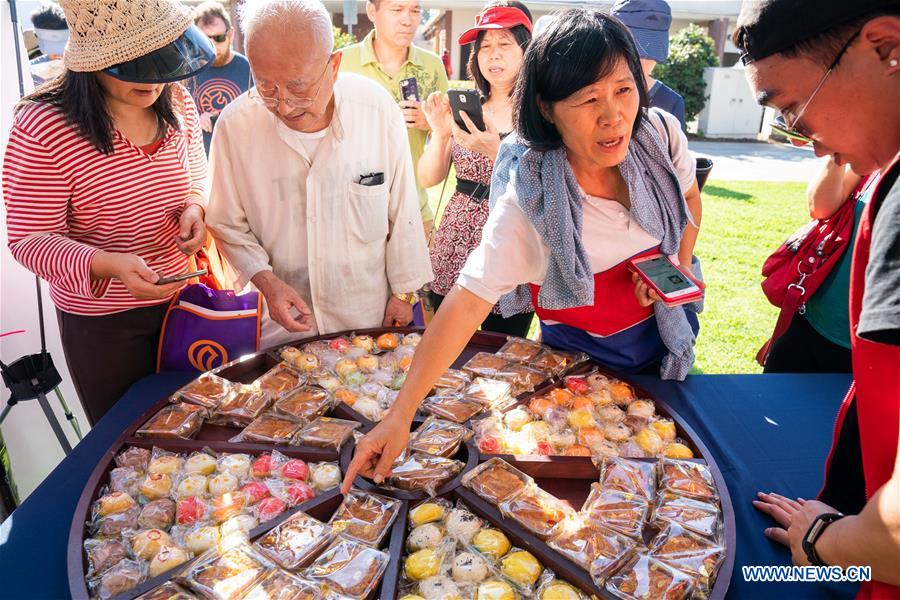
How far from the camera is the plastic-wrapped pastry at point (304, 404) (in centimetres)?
176

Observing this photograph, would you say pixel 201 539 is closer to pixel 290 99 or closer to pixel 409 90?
pixel 290 99

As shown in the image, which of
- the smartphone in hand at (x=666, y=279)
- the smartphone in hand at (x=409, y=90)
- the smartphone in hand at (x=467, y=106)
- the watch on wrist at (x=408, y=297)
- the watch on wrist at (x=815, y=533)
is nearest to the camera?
the watch on wrist at (x=815, y=533)

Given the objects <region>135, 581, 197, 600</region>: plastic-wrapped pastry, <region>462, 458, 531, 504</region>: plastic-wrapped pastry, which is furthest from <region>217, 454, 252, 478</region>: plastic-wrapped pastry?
<region>462, 458, 531, 504</region>: plastic-wrapped pastry

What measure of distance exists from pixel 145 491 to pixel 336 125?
132 cm

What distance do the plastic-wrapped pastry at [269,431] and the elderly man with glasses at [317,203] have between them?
0.45 metres

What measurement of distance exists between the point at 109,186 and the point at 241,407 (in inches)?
34.4

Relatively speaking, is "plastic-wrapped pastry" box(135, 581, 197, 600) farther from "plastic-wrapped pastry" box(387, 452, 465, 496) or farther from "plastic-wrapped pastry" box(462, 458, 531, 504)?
"plastic-wrapped pastry" box(462, 458, 531, 504)

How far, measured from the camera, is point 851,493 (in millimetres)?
1345

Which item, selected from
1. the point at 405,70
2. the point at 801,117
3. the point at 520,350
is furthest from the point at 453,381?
the point at 405,70

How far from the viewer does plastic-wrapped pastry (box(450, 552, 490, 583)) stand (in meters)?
1.28

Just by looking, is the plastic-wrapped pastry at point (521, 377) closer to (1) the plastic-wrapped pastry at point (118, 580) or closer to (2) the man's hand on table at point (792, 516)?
(2) the man's hand on table at point (792, 516)

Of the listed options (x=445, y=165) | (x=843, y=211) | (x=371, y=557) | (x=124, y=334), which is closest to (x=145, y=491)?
(x=371, y=557)

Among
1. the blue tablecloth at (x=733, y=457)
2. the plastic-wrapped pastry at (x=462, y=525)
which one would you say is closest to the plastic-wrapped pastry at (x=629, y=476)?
the blue tablecloth at (x=733, y=457)

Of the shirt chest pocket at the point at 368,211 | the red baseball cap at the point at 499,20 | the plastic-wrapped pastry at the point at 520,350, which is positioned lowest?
the plastic-wrapped pastry at the point at 520,350
